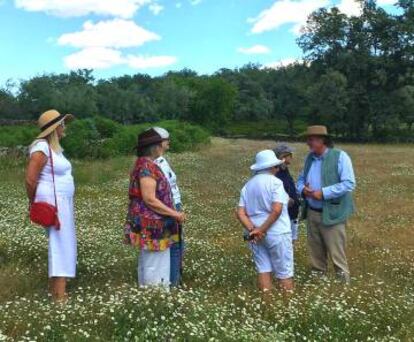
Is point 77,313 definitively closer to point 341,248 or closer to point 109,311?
point 109,311

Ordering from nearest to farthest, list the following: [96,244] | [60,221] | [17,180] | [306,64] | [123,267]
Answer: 1. [60,221]
2. [123,267]
3. [96,244]
4. [17,180]
5. [306,64]

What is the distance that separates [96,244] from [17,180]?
13.2 m

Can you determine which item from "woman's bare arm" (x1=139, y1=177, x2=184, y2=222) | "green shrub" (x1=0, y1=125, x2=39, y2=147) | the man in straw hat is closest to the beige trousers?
the man in straw hat

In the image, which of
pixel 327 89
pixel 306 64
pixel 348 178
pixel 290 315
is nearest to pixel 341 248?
pixel 348 178

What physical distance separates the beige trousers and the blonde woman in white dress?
3.35 meters

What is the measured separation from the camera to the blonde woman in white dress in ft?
20.9

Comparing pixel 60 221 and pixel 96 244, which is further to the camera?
pixel 96 244

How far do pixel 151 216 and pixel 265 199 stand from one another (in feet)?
4.38

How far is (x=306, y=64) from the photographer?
72.5 meters

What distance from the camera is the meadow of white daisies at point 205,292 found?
5.23 metres

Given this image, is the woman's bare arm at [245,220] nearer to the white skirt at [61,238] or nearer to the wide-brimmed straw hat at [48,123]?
the white skirt at [61,238]

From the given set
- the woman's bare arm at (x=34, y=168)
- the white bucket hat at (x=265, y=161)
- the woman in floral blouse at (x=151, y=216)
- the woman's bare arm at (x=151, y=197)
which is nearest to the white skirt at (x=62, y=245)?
the woman's bare arm at (x=34, y=168)

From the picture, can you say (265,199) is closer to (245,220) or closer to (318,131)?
(245,220)

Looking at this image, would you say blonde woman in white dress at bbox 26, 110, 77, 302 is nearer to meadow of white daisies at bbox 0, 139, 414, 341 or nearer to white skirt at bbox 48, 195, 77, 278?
white skirt at bbox 48, 195, 77, 278
